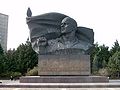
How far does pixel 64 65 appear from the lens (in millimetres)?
21922

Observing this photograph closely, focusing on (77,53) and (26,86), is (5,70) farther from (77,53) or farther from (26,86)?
(26,86)

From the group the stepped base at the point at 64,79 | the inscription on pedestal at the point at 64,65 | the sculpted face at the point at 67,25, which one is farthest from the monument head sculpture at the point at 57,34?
the stepped base at the point at 64,79

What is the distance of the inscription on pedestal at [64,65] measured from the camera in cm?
2181

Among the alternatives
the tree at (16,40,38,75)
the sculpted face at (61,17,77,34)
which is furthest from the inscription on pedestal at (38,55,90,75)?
the tree at (16,40,38,75)

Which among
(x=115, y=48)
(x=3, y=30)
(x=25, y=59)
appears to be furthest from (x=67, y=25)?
(x=3, y=30)

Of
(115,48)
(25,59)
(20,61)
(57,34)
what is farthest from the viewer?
(115,48)

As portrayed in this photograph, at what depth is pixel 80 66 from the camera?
21.8 m

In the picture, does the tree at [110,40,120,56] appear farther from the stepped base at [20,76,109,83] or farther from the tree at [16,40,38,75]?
the stepped base at [20,76,109,83]

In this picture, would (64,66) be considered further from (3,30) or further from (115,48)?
(3,30)

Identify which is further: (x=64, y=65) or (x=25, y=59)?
(x=25, y=59)

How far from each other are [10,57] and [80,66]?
98.5ft

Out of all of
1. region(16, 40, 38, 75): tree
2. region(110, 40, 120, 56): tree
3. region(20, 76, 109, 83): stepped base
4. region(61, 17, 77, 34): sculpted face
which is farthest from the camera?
region(110, 40, 120, 56): tree

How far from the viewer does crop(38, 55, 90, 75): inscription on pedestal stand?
71.6 feet

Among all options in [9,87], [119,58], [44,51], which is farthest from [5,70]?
[9,87]
